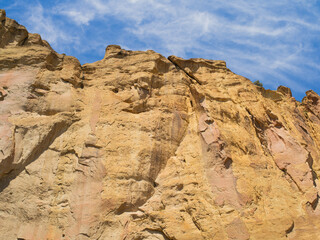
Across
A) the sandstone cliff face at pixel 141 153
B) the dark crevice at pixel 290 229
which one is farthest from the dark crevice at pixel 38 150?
the dark crevice at pixel 290 229

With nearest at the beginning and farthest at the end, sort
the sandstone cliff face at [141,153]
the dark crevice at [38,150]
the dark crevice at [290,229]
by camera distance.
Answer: the dark crevice at [290,229]
the sandstone cliff face at [141,153]
the dark crevice at [38,150]

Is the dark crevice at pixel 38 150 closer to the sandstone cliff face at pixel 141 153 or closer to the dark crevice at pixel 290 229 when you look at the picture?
the sandstone cliff face at pixel 141 153

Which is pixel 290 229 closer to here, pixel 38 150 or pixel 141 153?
pixel 141 153

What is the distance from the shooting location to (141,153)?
37.5 feet

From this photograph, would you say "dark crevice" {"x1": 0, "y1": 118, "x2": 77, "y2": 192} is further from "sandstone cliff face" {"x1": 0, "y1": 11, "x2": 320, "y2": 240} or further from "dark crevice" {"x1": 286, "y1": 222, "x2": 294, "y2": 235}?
"dark crevice" {"x1": 286, "y1": 222, "x2": 294, "y2": 235}

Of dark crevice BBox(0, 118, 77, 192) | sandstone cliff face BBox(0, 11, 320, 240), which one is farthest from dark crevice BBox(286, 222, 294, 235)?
dark crevice BBox(0, 118, 77, 192)

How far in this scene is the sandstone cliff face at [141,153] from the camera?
9.90m

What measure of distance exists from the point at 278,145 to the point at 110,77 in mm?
7704

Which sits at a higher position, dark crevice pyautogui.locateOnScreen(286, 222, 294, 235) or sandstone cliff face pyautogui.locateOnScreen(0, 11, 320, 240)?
sandstone cliff face pyautogui.locateOnScreen(0, 11, 320, 240)

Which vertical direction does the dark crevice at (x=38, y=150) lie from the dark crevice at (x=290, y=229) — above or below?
above

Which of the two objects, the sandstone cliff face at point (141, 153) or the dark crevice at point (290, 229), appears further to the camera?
the sandstone cliff face at point (141, 153)

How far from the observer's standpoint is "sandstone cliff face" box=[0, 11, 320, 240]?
990 centimetres

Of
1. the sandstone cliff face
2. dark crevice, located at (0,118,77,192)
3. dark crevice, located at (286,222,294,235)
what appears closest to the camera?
dark crevice, located at (286,222,294,235)

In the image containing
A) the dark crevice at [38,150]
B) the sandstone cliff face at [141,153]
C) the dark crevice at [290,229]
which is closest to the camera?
the dark crevice at [290,229]
